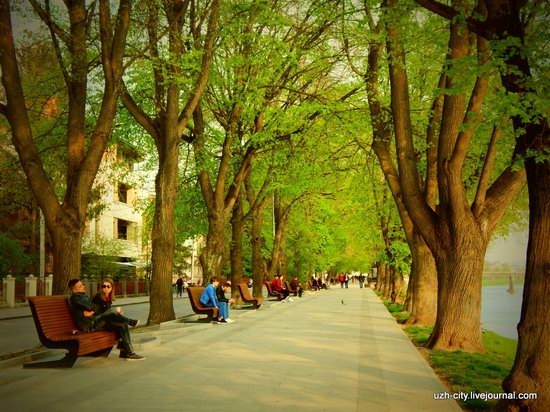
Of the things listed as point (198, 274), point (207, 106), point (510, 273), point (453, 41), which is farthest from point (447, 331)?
point (510, 273)

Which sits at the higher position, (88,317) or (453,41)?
(453,41)

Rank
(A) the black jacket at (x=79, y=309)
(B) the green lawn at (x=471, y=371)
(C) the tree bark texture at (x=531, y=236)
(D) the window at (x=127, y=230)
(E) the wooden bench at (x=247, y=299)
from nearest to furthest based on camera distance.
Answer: (C) the tree bark texture at (x=531, y=236), (B) the green lawn at (x=471, y=371), (A) the black jacket at (x=79, y=309), (E) the wooden bench at (x=247, y=299), (D) the window at (x=127, y=230)

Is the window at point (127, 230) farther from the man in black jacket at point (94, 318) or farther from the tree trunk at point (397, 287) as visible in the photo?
the man in black jacket at point (94, 318)

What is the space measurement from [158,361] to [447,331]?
20.8 ft

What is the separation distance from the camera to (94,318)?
11914mm

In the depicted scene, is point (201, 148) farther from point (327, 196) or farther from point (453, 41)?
point (327, 196)

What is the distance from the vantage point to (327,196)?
157 ft

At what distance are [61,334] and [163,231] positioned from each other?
314 inches

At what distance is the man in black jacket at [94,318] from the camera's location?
1157cm

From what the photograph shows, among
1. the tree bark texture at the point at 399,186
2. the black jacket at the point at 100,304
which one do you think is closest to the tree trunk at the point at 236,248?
the tree bark texture at the point at 399,186

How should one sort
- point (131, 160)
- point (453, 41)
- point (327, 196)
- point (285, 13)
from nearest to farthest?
point (453, 41), point (285, 13), point (131, 160), point (327, 196)

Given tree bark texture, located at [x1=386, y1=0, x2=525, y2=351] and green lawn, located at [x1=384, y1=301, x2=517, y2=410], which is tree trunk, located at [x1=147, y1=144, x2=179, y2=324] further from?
green lawn, located at [x1=384, y1=301, x2=517, y2=410]

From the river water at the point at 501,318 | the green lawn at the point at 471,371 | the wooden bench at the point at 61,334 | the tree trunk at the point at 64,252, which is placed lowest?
the river water at the point at 501,318

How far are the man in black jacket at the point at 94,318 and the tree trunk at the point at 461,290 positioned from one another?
6543 mm
